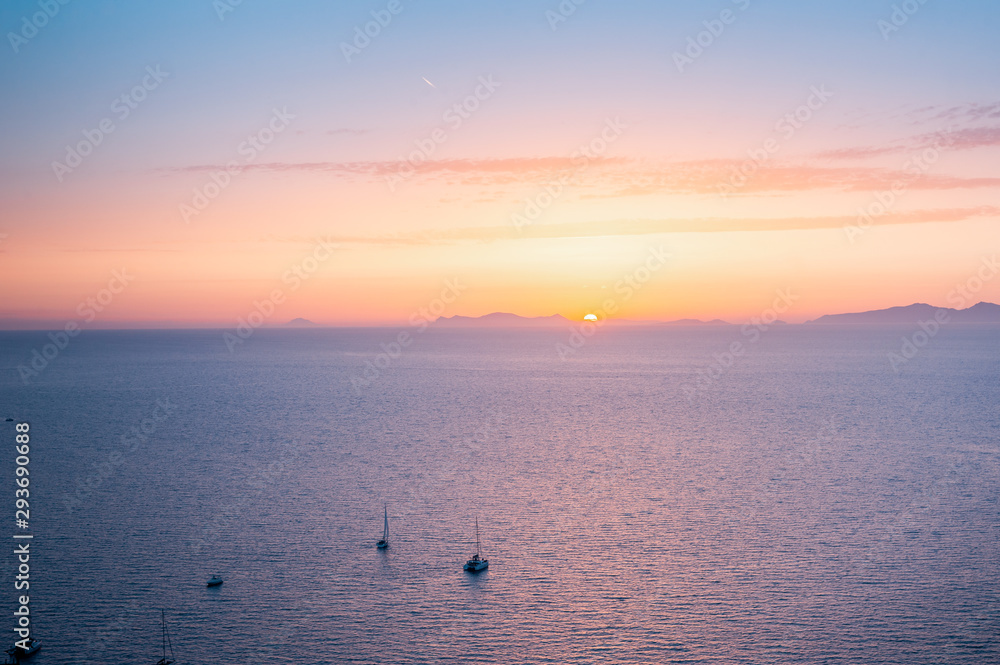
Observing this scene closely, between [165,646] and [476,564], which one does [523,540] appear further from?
[165,646]

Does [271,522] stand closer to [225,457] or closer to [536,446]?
[225,457]

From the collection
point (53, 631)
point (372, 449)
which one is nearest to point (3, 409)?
point (372, 449)

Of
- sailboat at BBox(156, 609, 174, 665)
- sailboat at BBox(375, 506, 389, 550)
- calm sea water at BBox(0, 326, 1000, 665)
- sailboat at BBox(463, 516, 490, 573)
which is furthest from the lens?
sailboat at BBox(375, 506, 389, 550)

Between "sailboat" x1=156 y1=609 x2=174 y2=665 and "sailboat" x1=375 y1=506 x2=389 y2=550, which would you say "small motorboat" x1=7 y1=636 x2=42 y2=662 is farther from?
"sailboat" x1=375 y1=506 x2=389 y2=550

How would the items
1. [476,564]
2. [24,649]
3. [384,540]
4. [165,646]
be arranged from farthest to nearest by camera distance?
[384,540] → [476,564] → [165,646] → [24,649]

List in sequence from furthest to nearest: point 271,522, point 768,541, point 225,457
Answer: point 225,457 → point 271,522 → point 768,541

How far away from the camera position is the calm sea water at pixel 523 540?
143 ft

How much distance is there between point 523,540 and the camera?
59.6 meters

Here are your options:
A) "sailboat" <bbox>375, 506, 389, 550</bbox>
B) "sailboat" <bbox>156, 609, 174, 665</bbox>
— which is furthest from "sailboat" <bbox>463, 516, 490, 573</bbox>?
"sailboat" <bbox>156, 609, 174, 665</bbox>

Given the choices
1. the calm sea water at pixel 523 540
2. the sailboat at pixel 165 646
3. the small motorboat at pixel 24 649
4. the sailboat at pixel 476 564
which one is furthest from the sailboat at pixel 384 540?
the small motorboat at pixel 24 649

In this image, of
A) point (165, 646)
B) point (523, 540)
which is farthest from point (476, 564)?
point (165, 646)

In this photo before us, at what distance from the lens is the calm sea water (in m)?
43.6

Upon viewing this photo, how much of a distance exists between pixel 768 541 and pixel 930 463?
129 feet

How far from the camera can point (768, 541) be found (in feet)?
193
